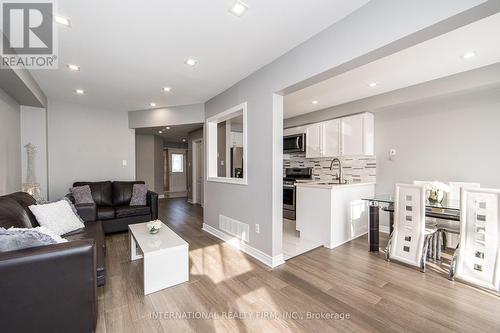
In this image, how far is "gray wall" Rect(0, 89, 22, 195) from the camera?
9.52 feet

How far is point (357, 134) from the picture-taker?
3910mm

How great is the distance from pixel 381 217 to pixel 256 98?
3224 mm

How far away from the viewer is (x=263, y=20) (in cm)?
181

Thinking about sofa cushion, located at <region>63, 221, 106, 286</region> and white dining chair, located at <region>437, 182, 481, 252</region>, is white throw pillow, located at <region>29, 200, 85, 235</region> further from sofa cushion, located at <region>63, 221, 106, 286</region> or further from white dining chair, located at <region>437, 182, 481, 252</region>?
white dining chair, located at <region>437, 182, 481, 252</region>

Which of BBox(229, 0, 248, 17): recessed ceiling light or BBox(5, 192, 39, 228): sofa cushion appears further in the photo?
BBox(5, 192, 39, 228): sofa cushion

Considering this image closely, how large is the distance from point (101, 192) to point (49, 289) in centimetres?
328

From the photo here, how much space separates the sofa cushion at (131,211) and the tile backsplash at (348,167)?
11.5 ft

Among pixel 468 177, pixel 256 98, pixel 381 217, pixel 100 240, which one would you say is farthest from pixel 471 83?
pixel 100 240

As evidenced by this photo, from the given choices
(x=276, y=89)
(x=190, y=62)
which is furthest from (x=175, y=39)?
(x=276, y=89)

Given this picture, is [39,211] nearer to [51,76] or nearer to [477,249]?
[51,76]

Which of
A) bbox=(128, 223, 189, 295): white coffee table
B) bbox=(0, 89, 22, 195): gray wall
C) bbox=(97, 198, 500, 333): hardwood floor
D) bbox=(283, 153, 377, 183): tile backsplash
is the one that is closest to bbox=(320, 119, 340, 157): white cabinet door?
bbox=(283, 153, 377, 183): tile backsplash

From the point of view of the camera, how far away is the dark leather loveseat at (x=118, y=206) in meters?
3.64

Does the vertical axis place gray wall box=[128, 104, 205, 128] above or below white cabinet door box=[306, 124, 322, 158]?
above

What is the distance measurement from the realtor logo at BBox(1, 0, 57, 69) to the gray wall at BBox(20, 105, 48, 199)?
1.65 m
